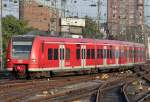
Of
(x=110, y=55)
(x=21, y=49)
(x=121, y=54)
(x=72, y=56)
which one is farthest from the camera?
(x=121, y=54)

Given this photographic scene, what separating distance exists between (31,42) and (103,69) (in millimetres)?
11100

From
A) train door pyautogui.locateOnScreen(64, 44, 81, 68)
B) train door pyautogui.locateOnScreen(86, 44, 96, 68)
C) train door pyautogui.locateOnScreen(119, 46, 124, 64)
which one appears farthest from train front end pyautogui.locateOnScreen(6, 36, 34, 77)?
train door pyautogui.locateOnScreen(119, 46, 124, 64)

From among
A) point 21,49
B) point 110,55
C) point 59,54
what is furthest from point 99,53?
point 21,49

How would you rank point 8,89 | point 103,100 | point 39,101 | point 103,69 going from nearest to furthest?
point 39,101 → point 103,100 → point 8,89 → point 103,69

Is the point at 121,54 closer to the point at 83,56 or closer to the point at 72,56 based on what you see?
the point at 83,56

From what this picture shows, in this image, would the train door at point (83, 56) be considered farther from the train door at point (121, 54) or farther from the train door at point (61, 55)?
the train door at point (121, 54)

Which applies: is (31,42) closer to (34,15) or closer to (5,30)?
(5,30)

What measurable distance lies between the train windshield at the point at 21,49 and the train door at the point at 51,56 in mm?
1163

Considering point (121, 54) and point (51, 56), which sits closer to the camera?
point (51, 56)

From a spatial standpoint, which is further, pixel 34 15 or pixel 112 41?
pixel 34 15

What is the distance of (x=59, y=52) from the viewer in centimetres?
3002

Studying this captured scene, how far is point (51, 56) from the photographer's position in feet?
95.6

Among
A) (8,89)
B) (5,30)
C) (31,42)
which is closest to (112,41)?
(31,42)

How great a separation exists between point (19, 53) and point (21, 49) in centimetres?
24
